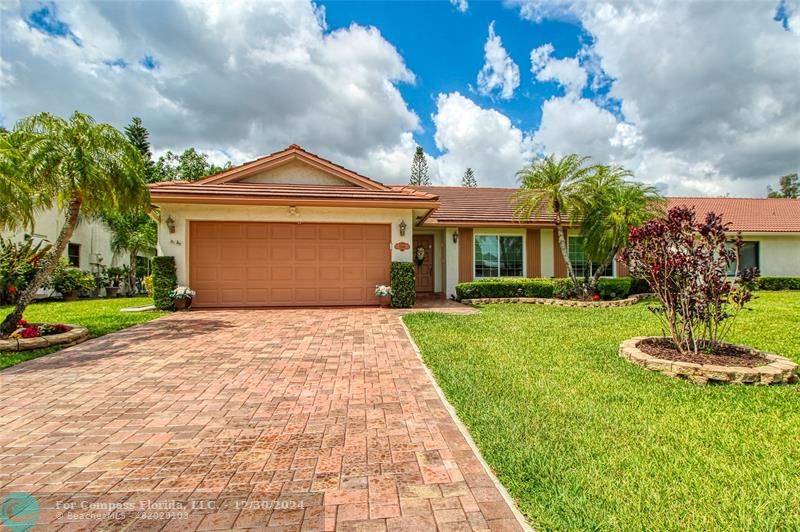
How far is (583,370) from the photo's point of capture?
5.05 meters

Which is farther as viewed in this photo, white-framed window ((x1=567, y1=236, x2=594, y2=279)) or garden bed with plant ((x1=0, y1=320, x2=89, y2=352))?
white-framed window ((x1=567, y1=236, x2=594, y2=279))

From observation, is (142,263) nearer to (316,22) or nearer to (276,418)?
(316,22)

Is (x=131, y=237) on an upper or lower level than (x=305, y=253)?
upper

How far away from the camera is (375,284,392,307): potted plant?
1142cm

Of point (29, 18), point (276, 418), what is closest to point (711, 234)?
point (276, 418)

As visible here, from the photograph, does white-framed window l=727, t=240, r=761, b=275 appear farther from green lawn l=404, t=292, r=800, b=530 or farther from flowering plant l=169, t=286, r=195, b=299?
flowering plant l=169, t=286, r=195, b=299

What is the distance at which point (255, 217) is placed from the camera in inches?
447

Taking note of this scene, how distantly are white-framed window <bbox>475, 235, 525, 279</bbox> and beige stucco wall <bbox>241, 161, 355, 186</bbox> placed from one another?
5.93 metres

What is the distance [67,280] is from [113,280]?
3.61 metres

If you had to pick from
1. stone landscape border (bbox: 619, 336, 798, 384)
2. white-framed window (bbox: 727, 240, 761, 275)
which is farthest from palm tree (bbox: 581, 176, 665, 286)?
white-framed window (bbox: 727, 240, 761, 275)

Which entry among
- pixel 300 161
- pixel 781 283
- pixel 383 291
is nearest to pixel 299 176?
pixel 300 161

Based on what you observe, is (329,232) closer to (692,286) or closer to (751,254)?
(692,286)

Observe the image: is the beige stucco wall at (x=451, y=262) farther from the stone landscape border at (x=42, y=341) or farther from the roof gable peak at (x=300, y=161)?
the stone landscape border at (x=42, y=341)

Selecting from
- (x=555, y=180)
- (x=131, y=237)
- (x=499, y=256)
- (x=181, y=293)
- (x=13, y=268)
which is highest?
(x=555, y=180)
